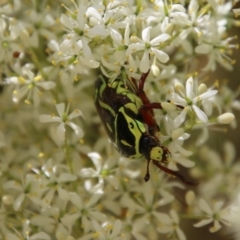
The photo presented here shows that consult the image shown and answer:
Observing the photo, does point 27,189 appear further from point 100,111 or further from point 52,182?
point 100,111

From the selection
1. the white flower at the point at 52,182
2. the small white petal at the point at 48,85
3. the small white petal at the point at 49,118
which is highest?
the small white petal at the point at 48,85

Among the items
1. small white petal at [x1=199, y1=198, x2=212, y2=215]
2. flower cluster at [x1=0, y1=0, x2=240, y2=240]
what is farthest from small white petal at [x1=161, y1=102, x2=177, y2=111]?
small white petal at [x1=199, y1=198, x2=212, y2=215]

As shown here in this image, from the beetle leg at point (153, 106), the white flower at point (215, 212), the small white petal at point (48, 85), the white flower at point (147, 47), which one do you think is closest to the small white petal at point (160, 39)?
the white flower at point (147, 47)

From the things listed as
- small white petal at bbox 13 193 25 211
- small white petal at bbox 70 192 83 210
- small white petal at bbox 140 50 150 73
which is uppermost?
small white petal at bbox 140 50 150 73

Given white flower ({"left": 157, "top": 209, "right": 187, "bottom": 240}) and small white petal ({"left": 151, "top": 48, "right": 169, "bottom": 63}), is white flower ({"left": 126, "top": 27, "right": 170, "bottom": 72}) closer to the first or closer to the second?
small white petal ({"left": 151, "top": 48, "right": 169, "bottom": 63})

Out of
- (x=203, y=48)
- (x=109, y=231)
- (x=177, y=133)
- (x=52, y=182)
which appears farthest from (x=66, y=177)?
(x=203, y=48)

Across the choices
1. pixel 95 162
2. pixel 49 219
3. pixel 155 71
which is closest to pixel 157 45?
pixel 155 71

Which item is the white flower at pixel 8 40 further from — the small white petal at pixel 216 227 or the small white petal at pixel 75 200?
the small white petal at pixel 216 227
